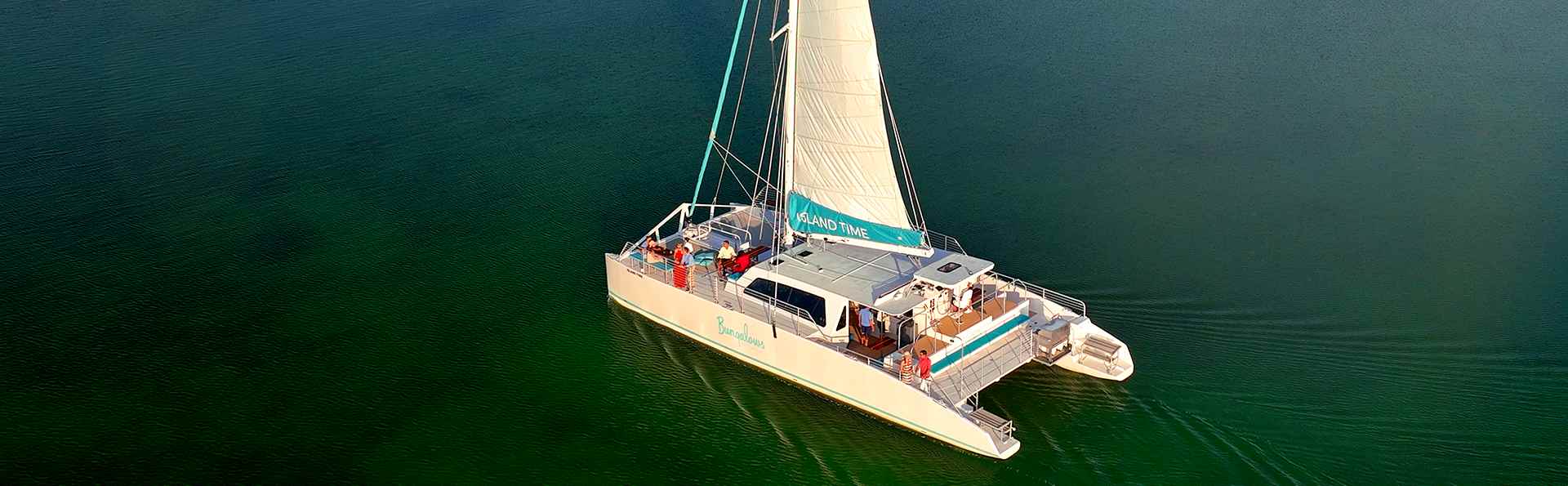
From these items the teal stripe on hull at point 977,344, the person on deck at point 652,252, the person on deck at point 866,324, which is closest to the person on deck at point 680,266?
the person on deck at point 652,252

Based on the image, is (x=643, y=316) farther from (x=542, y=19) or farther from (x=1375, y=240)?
(x=542, y=19)

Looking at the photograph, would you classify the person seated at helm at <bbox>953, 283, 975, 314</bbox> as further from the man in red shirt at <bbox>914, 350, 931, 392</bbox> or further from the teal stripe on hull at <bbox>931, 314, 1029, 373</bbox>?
the man in red shirt at <bbox>914, 350, 931, 392</bbox>

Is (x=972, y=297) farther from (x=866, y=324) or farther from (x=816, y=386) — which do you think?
(x=816, y=386)

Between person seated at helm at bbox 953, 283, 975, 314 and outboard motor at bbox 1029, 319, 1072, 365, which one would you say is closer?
outboard motor at bbox 1029, 319, 1072, 365

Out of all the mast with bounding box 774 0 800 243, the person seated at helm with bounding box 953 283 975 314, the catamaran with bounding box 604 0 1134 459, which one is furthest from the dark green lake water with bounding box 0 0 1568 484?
the mast with bounding box 774 0 800 243

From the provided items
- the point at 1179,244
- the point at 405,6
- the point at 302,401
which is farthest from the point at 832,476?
the point at 405,6

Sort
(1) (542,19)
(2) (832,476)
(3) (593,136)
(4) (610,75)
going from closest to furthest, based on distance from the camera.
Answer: (2) (832,476) → (3) (593,136) → (4) (610,75) → (1) (542,19)
